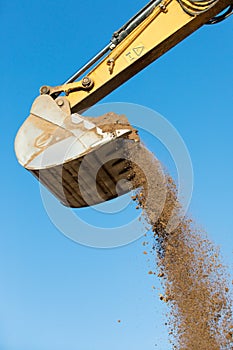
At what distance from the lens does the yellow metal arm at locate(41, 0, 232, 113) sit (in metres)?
4.34

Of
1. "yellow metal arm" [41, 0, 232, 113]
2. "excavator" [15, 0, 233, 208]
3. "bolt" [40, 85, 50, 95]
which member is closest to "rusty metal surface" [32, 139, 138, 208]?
"excavator" [15, 0, 233, 208]

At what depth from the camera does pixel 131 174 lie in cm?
482

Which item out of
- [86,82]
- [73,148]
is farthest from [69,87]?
[73,148]

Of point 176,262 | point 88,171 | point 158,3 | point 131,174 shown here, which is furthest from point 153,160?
point 158,3

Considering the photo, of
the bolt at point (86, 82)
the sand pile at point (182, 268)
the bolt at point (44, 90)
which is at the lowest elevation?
the sand pile at point (182, 268)

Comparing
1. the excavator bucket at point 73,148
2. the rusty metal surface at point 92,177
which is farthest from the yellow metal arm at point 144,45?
the rusty metal surface at point 92,177

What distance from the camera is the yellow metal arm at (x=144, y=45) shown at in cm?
434

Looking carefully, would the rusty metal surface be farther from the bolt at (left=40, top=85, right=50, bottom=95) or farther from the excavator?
the bolt at (left=40, top=85, right=50, bottom=95)

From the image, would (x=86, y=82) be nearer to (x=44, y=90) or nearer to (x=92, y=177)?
(x=44, y=90)

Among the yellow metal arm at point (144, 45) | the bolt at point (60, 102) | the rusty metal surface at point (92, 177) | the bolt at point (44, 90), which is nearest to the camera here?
the yellow metal arm at point (144, 45)

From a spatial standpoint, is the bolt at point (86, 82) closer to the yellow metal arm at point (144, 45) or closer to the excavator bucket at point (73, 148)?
the yellow metal arm at point (144, 45)

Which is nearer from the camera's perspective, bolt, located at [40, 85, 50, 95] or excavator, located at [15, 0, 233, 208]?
excavator, located at [15, 0, 233, 208]

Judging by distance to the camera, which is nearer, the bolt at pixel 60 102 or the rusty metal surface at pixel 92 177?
the rusty metal surface at pixel 92 177

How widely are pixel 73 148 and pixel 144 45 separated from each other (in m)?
1.18
